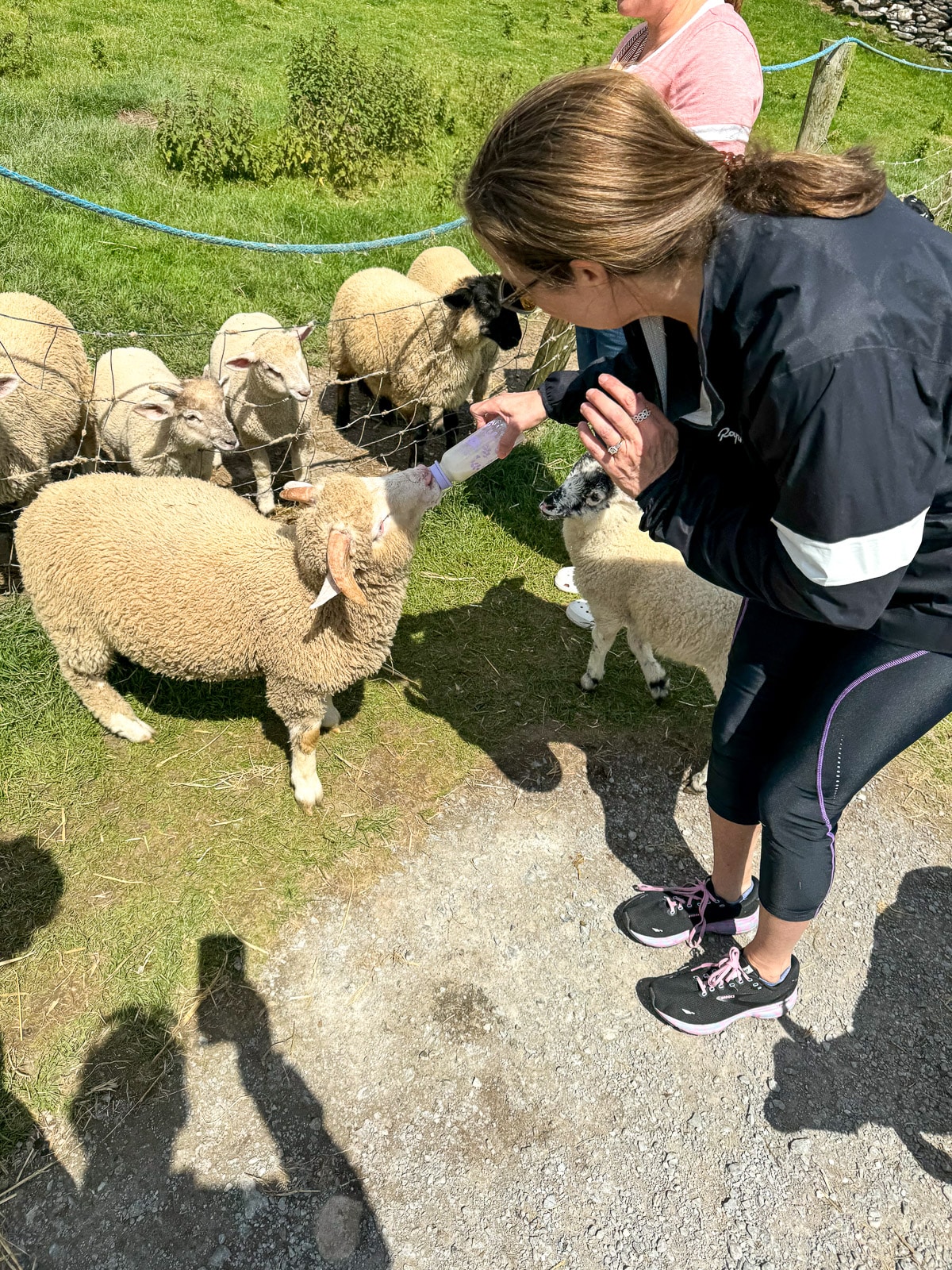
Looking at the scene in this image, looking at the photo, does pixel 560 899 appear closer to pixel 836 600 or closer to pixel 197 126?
pixel 836 600

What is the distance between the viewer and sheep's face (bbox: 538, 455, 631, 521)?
3.56m

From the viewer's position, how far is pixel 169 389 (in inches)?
164

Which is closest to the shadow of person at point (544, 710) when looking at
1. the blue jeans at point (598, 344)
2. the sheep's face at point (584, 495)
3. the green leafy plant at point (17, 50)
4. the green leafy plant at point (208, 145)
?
the sheep's face at point (584, 495)

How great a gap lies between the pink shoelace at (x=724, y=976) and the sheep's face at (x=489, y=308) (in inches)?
141

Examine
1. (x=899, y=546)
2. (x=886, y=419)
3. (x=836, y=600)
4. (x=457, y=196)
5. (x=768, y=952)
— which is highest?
(x=457, y=196)

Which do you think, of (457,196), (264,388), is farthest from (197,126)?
(457,196)

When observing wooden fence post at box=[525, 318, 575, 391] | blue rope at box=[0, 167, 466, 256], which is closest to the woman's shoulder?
blue rope at box=[0, 167, 466, 256]

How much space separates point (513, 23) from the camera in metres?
15.6

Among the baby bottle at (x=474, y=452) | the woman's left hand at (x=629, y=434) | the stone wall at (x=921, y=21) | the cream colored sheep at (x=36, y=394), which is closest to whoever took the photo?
the woman's left hand at (x=629, y=434)

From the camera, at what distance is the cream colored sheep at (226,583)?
9.47 ft

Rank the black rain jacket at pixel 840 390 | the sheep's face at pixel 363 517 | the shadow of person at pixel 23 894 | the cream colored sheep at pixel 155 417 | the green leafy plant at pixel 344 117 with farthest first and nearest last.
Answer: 1. the green leafy plant at pixel 344 117
2. the cream colored sheep at pixel 155 417
3. the sheep's face at pixel 363 517
4. the shadow of person at pixel 23 894
5. the black rain jacket at pixel 840 390

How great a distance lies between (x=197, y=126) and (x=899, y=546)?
27.8 ft

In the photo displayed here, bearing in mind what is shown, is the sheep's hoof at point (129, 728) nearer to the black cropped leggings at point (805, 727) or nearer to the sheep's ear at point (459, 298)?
the black cropped leggings at point (805, 727)

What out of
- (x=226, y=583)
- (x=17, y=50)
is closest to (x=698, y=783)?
(x=226, y=583)
